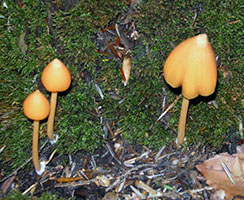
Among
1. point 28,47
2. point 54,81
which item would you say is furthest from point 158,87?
point 28,47

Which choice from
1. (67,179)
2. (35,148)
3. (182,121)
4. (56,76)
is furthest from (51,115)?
(182,121)

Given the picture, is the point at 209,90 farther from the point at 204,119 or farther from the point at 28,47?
the point at 28,47

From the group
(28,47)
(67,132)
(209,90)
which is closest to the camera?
(209,90)

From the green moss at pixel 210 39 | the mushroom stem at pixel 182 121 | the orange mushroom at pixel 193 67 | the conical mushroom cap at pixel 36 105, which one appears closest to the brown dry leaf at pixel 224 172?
the green moss at pixel 210 39

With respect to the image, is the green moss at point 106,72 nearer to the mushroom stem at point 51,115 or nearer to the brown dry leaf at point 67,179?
the mushroom stem at point 51,115

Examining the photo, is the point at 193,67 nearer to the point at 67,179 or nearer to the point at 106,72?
the point at 106,72

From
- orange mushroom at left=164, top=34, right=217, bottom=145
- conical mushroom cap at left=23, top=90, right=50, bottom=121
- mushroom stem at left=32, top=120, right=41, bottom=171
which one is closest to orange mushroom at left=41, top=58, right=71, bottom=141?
conical mushroom cap at left=23, top=90, right=50, bottom=121

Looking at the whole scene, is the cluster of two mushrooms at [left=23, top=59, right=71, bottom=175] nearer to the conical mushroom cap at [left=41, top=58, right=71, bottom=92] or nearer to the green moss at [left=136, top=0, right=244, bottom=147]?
the conical mushroom cap at [left=41, top=58, right=71, bottom=92]
